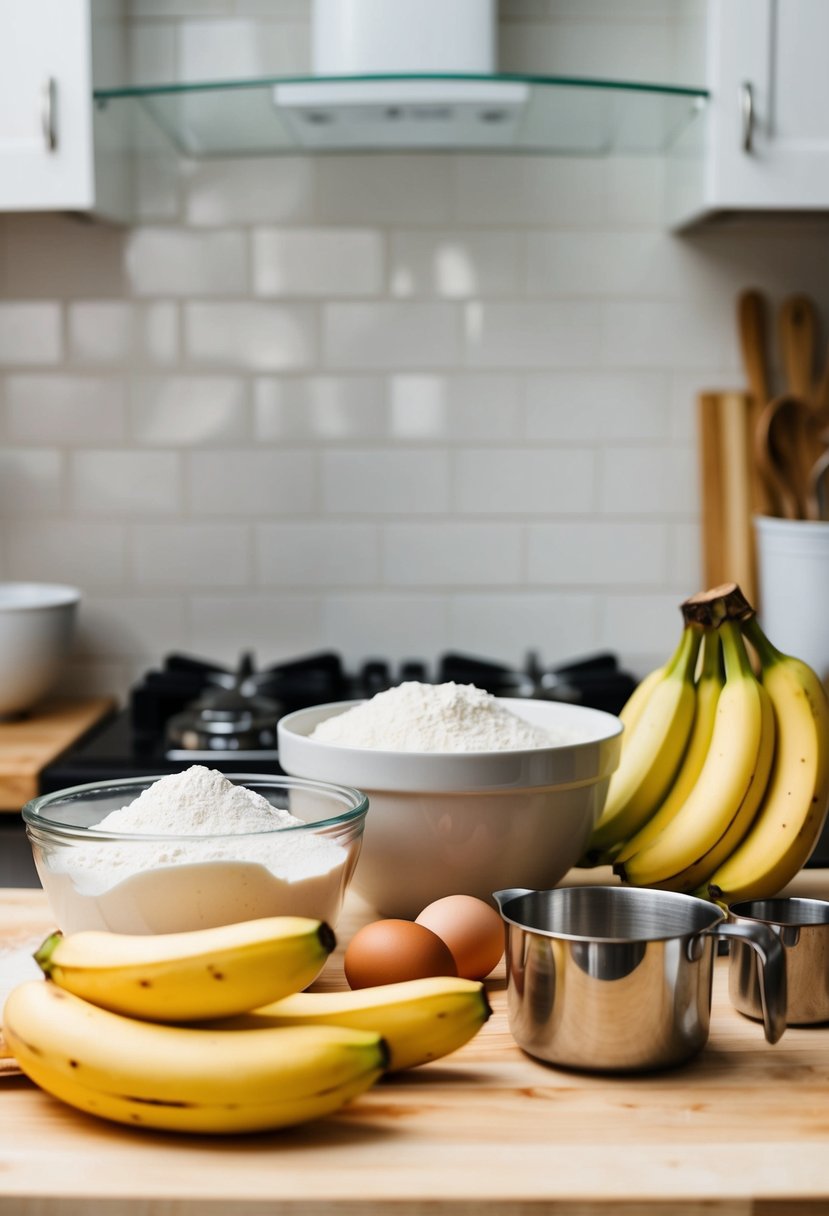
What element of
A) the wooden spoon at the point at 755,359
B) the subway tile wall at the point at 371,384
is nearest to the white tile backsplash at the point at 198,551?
the subway tile wall at the point at 371,384

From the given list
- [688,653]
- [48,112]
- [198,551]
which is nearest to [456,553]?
[198,551]

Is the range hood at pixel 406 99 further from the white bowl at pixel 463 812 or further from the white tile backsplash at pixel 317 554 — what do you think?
the white bowl at pixel 463 812

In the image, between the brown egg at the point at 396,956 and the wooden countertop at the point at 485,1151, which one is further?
the brown egg at the point at 396,956

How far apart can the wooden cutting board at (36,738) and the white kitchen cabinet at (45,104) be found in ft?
2.36

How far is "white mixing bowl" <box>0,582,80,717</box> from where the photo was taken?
1.76 m

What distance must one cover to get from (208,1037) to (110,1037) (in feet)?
0.17

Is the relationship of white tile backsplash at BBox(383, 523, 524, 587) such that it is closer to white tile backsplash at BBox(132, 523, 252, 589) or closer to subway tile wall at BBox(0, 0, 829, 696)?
subway tile wall at BBox(0, 0, 829, 696)

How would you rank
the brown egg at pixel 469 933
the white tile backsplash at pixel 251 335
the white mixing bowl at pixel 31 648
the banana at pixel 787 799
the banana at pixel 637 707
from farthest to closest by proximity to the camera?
the white tile backsplash at pixel 251 335 < the white mixing bowl at pixel 31 648 < the banana at pixel 637 707 < the banana at pixel 787 799 < the brown egg at pixel 469 933

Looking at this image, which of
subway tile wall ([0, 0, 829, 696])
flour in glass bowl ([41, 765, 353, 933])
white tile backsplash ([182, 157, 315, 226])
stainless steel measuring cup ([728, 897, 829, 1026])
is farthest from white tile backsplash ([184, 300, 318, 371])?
stainless steel measuring cup ([728, 897, 829, 1026])

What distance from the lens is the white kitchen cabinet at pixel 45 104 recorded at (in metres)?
1.67

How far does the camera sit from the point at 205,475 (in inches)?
81.0

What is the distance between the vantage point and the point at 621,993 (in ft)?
2.44

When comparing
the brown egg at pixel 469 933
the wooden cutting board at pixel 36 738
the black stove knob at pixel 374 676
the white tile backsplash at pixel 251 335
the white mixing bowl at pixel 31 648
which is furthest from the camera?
the white tile backsplash at pixel 251 335

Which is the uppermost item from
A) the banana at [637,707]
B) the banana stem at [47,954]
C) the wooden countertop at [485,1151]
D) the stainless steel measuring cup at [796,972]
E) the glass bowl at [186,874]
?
the banana at [637,707]
